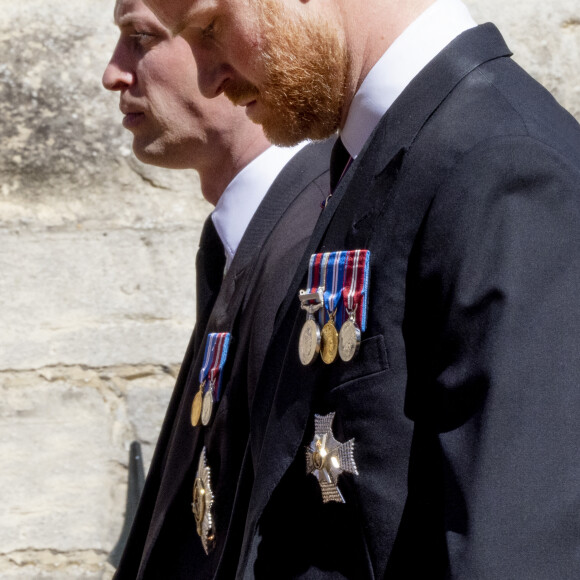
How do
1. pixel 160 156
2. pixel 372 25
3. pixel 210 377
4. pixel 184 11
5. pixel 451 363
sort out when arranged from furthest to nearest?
pixel 160 156, pixel 210 377, pixel 184 11, pixel 372 25, pixel 451 363

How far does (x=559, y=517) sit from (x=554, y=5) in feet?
7.55

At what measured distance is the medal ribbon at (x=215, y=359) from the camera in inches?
65.1

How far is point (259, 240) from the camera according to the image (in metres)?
1.77

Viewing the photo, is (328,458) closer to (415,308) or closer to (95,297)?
(415,308)


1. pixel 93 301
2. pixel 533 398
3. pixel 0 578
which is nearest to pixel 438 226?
pixel 533 398

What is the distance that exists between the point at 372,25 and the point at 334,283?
32cm

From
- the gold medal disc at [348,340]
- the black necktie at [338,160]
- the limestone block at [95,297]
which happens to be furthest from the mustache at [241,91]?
the limestone block at [95,297]

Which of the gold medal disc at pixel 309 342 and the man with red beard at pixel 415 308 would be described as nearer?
the man with red beard at pixel 415 308

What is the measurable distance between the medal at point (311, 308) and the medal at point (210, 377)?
1.57 feet

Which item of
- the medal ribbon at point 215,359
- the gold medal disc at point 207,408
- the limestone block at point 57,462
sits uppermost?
the medal ribbon at point 215,359

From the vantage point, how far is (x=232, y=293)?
5.78 feet

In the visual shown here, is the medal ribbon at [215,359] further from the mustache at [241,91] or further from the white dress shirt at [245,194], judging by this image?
the mustache at [241,91]

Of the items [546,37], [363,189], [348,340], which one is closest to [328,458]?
[348,340]

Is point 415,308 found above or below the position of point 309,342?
above
